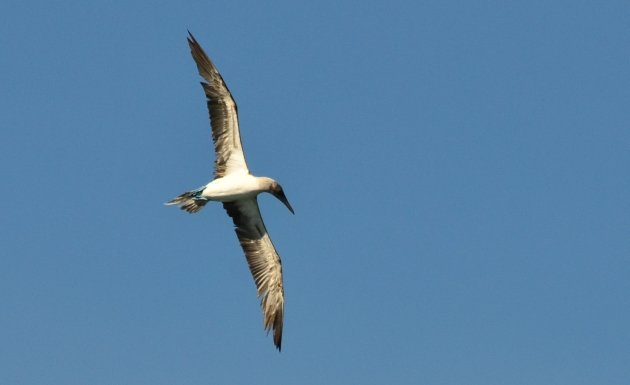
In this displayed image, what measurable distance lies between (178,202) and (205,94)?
3156 millimetres

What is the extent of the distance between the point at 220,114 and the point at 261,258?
4.62 meters

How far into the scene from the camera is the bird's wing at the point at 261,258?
37.0m

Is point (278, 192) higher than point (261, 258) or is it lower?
higher

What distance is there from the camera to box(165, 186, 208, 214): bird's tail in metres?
35.9

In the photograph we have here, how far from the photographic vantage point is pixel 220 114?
115 feet

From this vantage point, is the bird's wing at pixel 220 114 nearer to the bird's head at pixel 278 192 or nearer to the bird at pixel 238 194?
the bird at pixel 238 194

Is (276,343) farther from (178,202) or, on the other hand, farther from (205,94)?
(205,94)

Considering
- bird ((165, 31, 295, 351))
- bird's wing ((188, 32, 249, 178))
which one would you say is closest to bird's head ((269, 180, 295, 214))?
bird ((165, 31, 295, 351))

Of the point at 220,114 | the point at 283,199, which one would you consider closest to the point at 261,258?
the point at 283,199

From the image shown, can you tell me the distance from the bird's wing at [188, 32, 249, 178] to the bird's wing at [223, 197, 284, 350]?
165cm

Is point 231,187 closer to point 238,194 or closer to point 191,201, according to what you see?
point 238,194

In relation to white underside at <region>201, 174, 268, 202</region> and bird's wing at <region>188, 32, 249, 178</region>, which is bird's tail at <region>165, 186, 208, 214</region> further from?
bird's wing at <region>188, 32, 249, 178</region>

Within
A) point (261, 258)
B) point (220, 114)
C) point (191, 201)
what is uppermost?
point (220, 114)

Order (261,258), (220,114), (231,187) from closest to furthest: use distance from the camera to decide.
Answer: (220,114) < (231,187) < (261,258)
